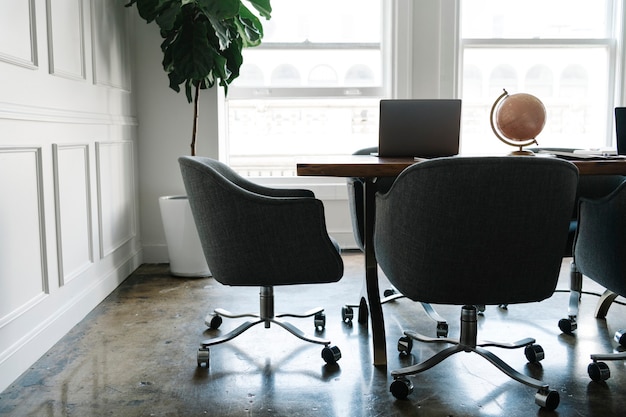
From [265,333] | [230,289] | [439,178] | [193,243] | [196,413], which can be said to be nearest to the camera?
[439,178]

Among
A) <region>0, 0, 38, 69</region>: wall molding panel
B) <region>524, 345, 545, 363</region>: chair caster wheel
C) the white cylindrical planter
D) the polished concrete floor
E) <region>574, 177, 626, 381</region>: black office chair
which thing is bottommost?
the polished concrete floor

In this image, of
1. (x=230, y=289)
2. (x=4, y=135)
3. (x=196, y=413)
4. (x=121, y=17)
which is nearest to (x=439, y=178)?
(x=196, y=413)

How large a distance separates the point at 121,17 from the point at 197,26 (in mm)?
632

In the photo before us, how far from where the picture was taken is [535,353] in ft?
7.75

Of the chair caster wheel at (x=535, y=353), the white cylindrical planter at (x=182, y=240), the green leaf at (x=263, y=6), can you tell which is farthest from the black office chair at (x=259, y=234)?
the green leaf at (x=263, y=6)

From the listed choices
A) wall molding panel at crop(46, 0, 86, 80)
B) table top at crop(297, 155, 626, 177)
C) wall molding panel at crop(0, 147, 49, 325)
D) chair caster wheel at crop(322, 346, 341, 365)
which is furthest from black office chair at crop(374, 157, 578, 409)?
wall molding panel at crop(46, 0, 86, 80)

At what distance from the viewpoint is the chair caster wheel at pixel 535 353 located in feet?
7.75

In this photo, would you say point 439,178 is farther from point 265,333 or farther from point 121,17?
point 121,17

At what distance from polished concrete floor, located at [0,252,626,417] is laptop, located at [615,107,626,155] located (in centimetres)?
79

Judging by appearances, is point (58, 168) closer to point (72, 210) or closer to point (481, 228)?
point (72, 210)

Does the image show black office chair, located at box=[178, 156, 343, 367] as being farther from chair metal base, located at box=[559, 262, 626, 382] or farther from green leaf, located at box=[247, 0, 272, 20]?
green leaf, located at box=[247, 0, 272, 20]

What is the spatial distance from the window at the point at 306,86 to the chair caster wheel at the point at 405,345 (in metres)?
2.48

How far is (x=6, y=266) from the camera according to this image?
7.41 feet

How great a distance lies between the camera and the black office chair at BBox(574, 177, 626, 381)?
2.05m
